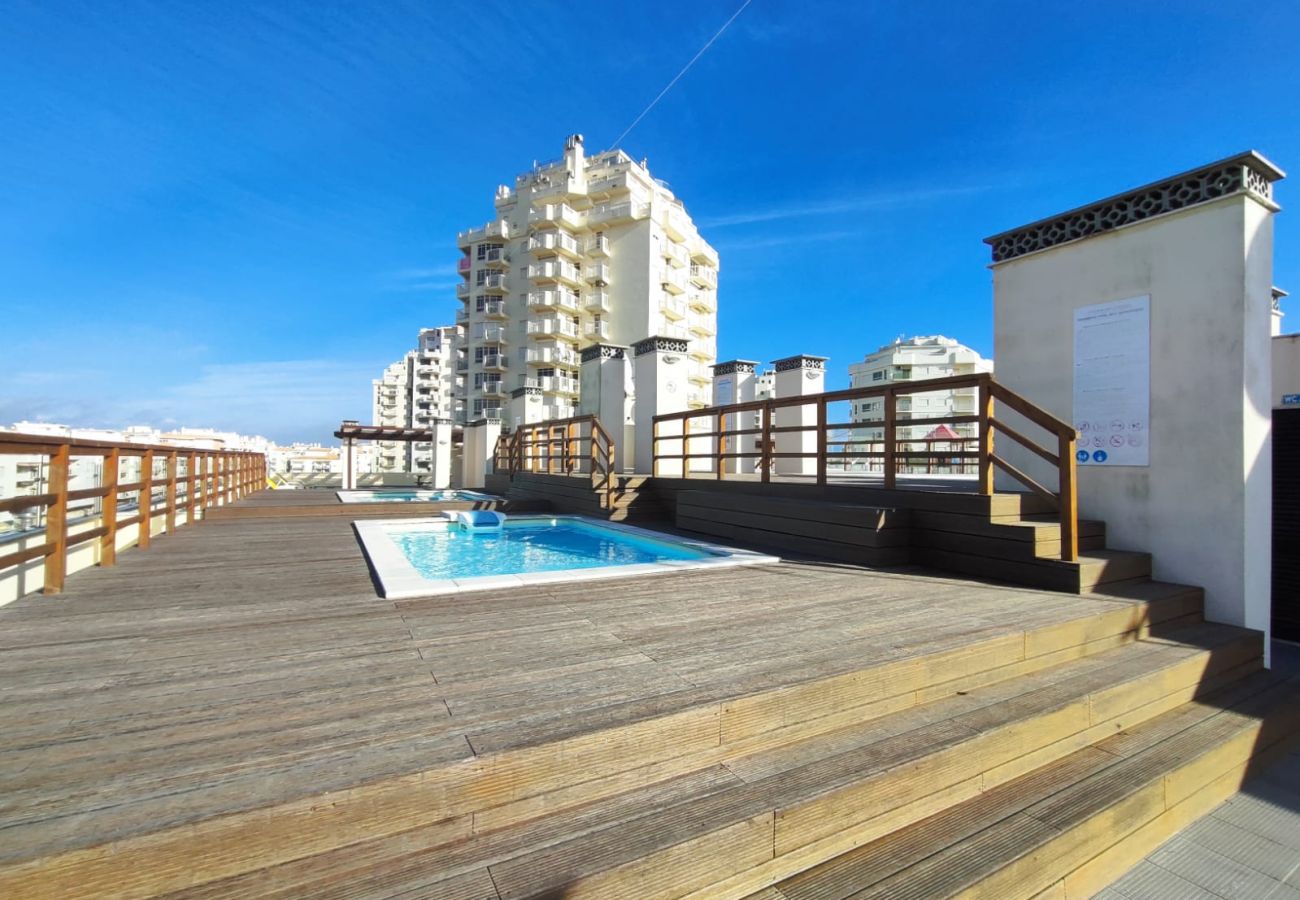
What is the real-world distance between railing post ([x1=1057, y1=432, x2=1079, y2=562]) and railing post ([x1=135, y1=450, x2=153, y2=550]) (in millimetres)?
7649

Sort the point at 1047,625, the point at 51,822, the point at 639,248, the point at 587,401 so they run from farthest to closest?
the point at 639,248
the point at 587,401
the point at 1047,625
the point at 51,822

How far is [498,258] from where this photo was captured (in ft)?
132

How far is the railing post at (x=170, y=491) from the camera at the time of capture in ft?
19.6

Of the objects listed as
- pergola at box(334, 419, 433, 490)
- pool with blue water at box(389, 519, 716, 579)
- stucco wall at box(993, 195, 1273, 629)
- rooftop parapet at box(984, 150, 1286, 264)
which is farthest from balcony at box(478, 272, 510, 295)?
stucco wall at box(993, 195, 1273, 629)

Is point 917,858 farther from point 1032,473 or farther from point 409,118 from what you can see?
point 409,118

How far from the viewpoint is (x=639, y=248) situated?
36.3 metres

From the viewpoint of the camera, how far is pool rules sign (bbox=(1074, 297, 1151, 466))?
4305 mm

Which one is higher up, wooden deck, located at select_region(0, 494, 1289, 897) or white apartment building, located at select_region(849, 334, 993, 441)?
white apartment building, located at select_region(849, 334, 993, 441)

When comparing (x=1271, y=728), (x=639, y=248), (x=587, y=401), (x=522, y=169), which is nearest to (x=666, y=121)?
(x=587, y=401)

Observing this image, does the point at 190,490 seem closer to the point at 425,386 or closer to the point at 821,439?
the point at 821,439

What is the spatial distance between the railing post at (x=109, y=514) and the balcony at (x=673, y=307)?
3502 cm

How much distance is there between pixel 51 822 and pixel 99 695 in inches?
36.6

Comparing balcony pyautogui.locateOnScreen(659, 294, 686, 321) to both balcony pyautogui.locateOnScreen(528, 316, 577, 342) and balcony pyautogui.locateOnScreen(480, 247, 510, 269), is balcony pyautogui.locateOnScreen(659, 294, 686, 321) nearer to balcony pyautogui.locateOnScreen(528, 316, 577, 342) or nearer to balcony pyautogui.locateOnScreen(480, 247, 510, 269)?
balcony pyautogui.locateOnScreen(528, 316, 577, 342)

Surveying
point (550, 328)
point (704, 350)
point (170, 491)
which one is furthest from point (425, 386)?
point (170, 491)
